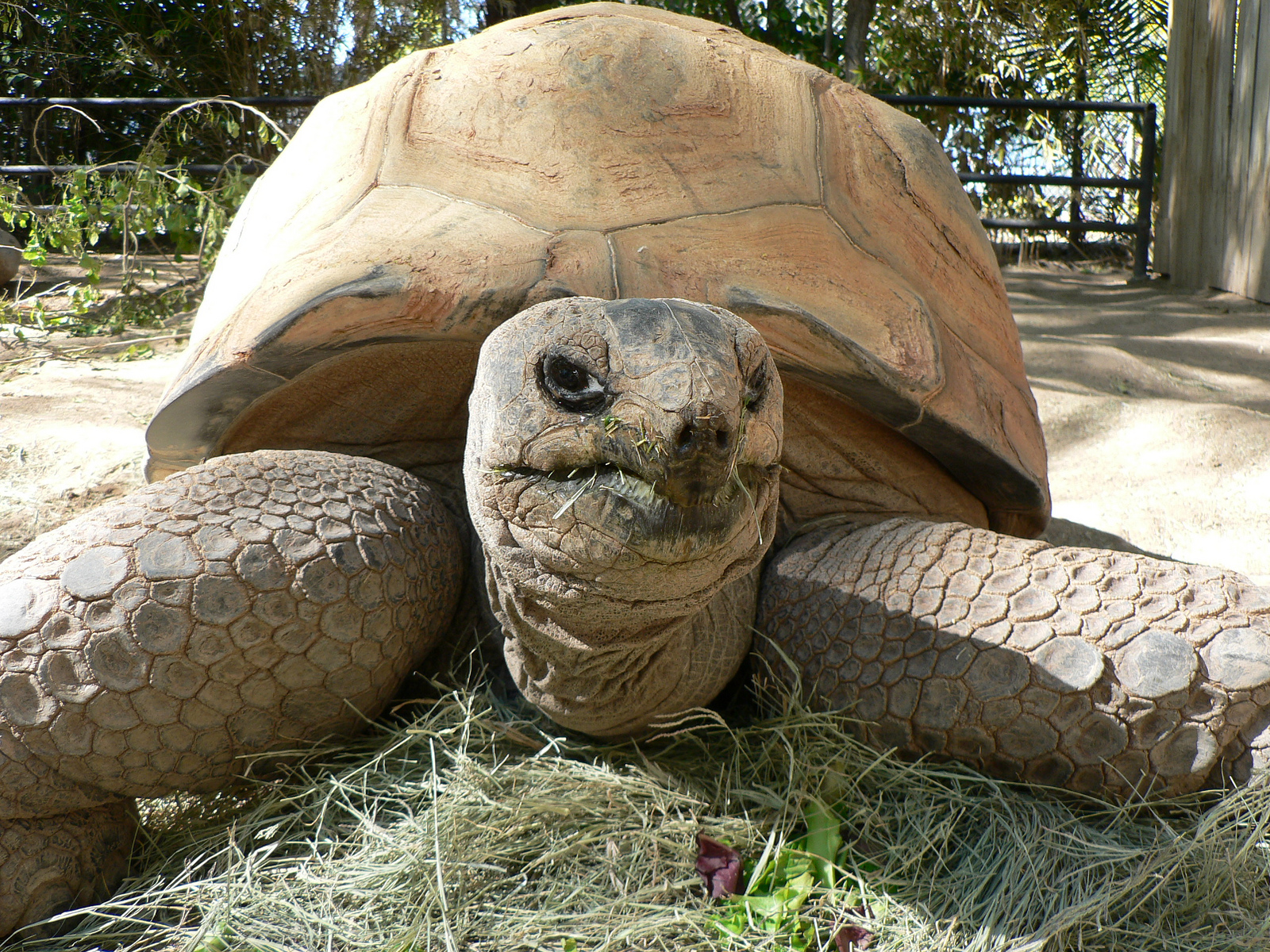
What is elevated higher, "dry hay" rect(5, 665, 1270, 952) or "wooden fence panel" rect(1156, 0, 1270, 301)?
"wooden fence panel" rect(1156, 0, 1270, 301)

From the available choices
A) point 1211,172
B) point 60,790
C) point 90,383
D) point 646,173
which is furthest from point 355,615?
point 1211,172

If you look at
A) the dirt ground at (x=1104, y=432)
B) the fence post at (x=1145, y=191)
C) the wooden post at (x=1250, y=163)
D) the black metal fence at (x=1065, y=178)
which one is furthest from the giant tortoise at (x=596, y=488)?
the fence post at (x=1145, y=191)

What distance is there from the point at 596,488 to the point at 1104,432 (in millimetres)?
3290

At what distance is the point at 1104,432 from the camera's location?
12.8 feet

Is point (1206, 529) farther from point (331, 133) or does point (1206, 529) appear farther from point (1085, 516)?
point (331, 133)

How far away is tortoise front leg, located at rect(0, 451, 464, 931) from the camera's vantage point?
1.52 metres

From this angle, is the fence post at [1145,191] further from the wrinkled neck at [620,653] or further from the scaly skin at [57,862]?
the scaly skin at [57,862]

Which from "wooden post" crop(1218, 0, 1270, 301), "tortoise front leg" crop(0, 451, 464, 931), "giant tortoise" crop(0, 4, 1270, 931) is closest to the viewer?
"giant tortoise" crop(0, 4, 1270, 931)

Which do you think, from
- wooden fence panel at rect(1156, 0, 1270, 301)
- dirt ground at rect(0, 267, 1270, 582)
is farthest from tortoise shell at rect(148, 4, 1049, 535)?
wooden fence panel at rect(1156, 0, 1270, 301)

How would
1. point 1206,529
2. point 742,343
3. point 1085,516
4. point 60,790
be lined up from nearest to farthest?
point 742,343 → point 60,790 → point 1206,529 → point 1085,516

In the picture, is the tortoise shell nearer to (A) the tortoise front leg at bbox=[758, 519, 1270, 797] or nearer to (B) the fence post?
(A) the tortoise front leg at bbox=[758, 519, 1270, 797]

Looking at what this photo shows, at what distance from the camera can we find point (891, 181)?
2352 millimetres

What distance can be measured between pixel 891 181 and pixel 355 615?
5.02 feet

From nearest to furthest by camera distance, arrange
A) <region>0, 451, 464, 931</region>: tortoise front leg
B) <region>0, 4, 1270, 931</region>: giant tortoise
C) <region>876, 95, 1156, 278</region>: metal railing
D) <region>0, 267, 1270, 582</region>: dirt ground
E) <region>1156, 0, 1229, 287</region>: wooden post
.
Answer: <region>0, 4, 1270, 931</region>: giant tortoise < <region>0, 451, 464, 931</region>: tortoise front leg < <region>0, 267, 1270, 582</region>: dirt ground < <region>1156, 0, 1229, 287</region>: wooden post < <region>876, 95, 1156, 278</region>: metal railing
